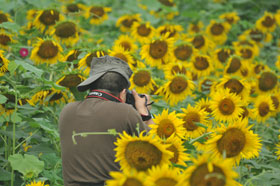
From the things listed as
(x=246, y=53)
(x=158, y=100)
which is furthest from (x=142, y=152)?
(x=246, y=53)

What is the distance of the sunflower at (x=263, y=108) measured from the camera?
390 centimetres

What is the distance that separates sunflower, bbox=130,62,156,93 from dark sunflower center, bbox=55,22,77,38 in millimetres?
781

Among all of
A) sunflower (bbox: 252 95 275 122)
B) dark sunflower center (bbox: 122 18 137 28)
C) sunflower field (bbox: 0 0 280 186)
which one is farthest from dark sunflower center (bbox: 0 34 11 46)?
sunflower (bbox: 252 95 275 122)

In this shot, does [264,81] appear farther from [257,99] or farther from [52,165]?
[52,165]

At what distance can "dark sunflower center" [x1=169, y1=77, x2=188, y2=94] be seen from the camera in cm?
373

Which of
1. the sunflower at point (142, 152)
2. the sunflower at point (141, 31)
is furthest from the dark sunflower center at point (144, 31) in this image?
the sunflower at point (142, 152)

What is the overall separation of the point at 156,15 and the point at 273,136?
3.15 metres

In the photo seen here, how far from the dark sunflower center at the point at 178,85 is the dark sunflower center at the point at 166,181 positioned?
1.92m

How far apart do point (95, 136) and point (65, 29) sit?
6.52 ft

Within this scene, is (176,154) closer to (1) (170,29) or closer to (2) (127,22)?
(1) (170,29)

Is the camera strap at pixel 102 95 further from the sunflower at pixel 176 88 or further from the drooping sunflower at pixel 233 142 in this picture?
the sunflower at pixel 176 88

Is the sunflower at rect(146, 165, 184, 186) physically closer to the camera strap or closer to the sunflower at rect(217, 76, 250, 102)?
the camera strap

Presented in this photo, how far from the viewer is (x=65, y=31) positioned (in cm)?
417

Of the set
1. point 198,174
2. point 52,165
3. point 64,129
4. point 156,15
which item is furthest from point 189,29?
point 198,174
